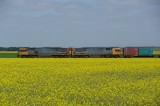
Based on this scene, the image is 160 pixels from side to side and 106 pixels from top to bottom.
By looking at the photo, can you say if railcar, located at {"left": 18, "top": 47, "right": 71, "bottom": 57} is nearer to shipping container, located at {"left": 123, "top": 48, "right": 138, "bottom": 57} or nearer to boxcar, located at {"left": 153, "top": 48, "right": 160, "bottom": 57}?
shipping container, located at {"left": 123, "top": 48, "right": 138, "bottom": 57}

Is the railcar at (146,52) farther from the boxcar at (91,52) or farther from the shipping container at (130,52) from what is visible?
the boxcar at (91,52)

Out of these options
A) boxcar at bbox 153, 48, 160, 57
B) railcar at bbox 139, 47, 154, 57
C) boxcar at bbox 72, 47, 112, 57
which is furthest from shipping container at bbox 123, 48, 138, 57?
boxcar at bbox 153, 48, 160, 57

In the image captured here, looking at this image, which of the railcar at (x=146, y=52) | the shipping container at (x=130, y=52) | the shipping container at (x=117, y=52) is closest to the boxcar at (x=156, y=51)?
the railcar at (x=146, y=52)

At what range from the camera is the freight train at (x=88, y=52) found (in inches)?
2584

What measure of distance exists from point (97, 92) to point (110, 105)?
305 cm

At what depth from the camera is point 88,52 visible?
66.1 metres

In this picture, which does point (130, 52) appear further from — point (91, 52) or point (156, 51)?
point (91, 52)

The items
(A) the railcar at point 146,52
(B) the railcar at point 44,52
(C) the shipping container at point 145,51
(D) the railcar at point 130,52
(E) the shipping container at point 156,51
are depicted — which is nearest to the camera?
(B) the railcar at point 44,52

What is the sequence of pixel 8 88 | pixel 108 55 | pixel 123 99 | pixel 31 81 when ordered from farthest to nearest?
pixel 108 55 → pixel 31 81 → pixel 8 88 → pixel 123 99

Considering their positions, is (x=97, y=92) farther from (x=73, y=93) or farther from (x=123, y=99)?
(x=123, y=99)

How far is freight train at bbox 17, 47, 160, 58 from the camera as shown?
2584 inches

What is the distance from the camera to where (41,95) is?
534 inches

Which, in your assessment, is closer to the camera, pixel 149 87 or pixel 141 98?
pixel 141 98

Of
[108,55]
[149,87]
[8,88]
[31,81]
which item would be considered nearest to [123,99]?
[149,87]
